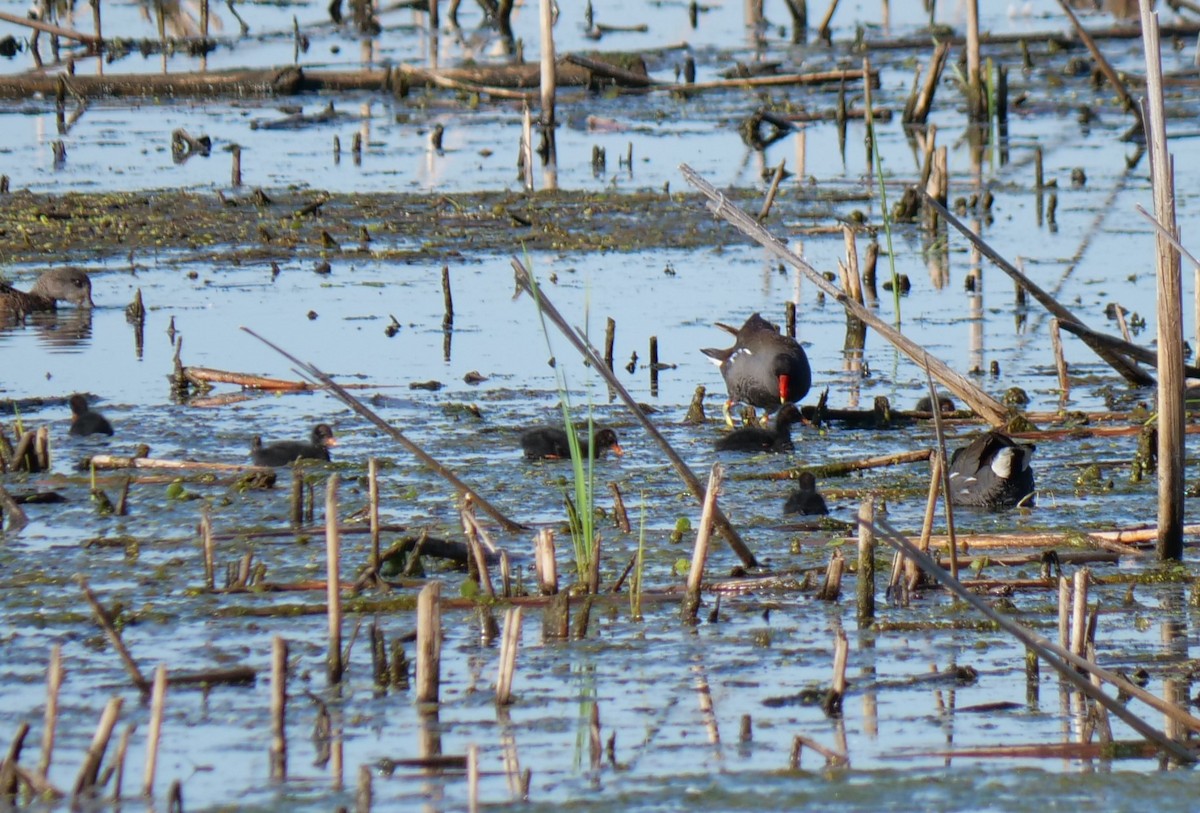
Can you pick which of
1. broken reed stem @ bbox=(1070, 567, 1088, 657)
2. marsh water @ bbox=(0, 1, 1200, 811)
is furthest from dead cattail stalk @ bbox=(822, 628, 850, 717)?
broken reed stem @ bbox=(1070, 567, 1088, 657)

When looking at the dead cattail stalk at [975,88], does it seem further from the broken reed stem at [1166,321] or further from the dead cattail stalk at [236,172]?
the broken reed stem at [1166,321]

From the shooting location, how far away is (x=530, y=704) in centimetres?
517

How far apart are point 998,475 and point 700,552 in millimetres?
2053

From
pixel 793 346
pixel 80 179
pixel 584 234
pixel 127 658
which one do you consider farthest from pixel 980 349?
pixel 80 179

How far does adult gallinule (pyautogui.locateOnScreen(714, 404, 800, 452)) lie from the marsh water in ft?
0.21

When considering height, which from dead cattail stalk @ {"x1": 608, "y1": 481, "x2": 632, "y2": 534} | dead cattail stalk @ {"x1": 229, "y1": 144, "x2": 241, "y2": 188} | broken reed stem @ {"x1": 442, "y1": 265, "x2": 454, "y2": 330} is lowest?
dead cattail stalk @ {"x1": 608, "y1": 481, "x2": 632, "y2": 534}

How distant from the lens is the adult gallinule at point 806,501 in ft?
23.6

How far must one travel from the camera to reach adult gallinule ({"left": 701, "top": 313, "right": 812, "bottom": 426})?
942 cm

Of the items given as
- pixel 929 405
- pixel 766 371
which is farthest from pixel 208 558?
pixel 929 405

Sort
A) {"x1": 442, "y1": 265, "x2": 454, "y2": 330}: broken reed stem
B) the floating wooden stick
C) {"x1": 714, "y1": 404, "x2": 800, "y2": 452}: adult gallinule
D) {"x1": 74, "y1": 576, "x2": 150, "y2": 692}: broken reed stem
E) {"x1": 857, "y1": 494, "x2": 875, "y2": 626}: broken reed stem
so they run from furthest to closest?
{"x1": 442, "y1": 265, "x2": 454, "y2": 330}: broken reed stem, {"x1": 714, "y1": 404, "x2": 800, "y2": 452}: adult gallinule, the floating wooden stick, {"x1": 857, "y1": 494, "x2": 875, "y2": 626}: broken reed stem, {"x1": 74, "y1": 576, "x2": 150, "y2": 692}: broken reed stem

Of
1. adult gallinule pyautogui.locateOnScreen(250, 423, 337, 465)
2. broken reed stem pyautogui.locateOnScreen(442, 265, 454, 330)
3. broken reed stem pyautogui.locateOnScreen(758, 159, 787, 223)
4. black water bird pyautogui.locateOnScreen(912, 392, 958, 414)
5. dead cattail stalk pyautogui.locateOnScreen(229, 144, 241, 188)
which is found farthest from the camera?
dead cattail stalk pyautogui.locateOnScreen(229, 144, 241, 188)

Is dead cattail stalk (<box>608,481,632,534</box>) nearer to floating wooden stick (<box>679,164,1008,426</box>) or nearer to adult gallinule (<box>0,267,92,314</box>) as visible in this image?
floating wooden stick (<box>679,164,1008,426</box>)

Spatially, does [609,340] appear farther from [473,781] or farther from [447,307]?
[473,781]

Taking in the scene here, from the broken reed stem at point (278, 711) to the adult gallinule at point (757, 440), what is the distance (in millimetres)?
3900
